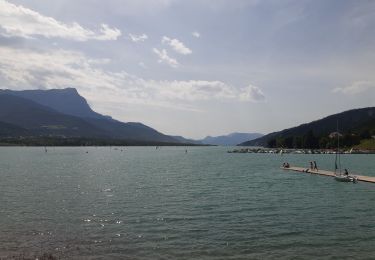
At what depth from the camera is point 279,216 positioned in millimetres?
41812

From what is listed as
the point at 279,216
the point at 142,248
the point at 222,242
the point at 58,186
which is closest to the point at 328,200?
the point at 279,216

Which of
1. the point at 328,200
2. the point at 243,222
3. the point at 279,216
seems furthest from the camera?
the point at 328,200

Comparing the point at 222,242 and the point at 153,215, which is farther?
the point at 153,215

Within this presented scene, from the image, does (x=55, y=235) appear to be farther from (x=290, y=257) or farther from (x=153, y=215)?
(x=290, y=257)

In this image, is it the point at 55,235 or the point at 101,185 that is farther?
the point at 101,185

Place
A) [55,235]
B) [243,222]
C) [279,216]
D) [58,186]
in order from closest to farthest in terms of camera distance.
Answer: [55,235] → [243,222] → [279,216] → [58,186]

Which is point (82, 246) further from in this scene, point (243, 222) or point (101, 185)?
point (101, 185)

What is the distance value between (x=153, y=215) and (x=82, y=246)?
505 inches

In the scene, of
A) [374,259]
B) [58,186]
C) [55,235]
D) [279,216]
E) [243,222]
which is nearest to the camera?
[374,259]

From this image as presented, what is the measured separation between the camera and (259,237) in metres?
32.9

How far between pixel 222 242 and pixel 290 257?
554cm

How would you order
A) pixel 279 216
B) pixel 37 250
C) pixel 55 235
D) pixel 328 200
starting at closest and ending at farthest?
1. pixel 37 250
2. pixel 55 235
3. pixel 279 216
4. pixel 328 200

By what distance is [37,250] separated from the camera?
2909cm

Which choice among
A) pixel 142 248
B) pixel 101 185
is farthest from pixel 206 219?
pixel 101 185
